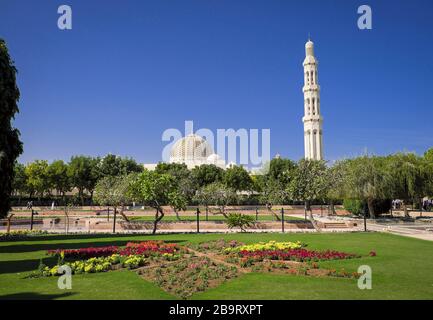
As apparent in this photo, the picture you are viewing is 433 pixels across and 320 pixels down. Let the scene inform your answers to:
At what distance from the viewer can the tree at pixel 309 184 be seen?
25.9 meters

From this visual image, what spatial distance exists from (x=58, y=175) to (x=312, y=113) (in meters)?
51.4

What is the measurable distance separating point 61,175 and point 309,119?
5001 cm

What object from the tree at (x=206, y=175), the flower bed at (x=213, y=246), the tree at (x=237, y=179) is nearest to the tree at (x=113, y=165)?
the tree at (x=206, y=175)

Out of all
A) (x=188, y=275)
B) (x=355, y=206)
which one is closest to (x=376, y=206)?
(x=355, y=206)

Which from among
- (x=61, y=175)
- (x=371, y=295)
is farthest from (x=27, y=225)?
(x=61, y=175)

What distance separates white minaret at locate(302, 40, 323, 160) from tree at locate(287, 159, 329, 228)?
179 feet

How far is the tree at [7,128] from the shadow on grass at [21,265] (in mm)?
5282

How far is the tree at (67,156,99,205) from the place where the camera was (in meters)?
64.4

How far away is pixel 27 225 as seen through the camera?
102 ft

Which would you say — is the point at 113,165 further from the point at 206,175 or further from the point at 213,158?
the point at 213,158

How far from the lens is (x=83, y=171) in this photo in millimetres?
64875

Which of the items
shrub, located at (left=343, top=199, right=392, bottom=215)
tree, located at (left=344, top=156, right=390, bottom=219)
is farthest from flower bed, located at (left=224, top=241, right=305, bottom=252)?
shrub, located at (left=343, top=199, right=392, bottom=215)
